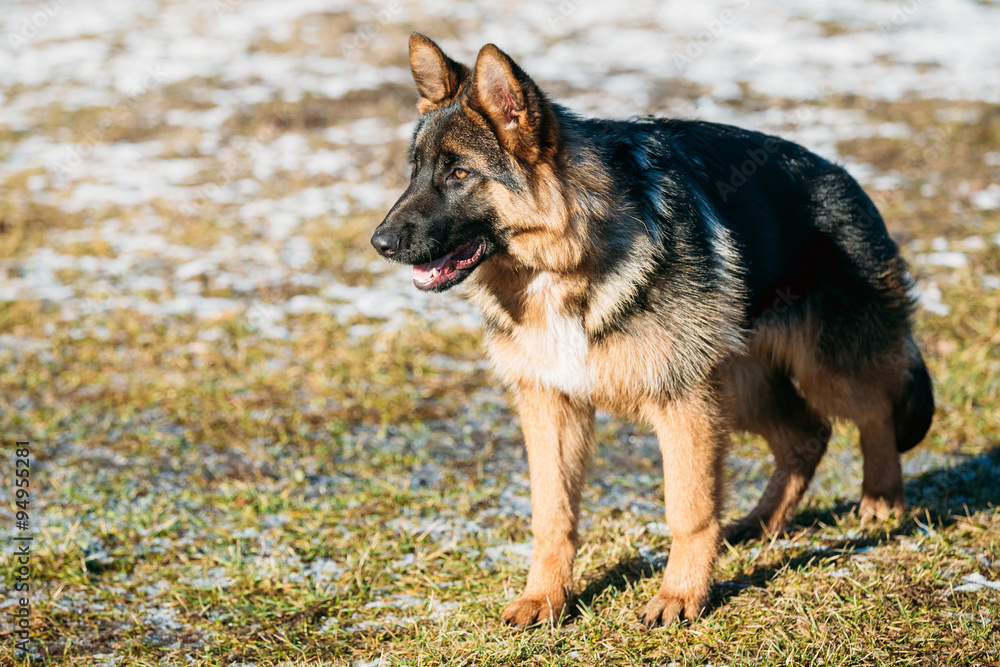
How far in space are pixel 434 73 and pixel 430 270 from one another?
0.90 meters

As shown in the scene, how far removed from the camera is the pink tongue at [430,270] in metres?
3.47

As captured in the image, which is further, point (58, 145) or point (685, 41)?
point (685, 41)

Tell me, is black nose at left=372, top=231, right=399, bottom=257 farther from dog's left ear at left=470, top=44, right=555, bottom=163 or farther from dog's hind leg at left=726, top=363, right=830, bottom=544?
dog's hind leg at left=726, top=363, right=830, bottom=544

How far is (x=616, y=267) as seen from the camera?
138 inches

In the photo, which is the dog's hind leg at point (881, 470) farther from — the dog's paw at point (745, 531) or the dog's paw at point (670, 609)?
the dog's paw at point (670, 609)

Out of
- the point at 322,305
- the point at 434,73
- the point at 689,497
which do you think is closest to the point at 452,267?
the point at 434,73

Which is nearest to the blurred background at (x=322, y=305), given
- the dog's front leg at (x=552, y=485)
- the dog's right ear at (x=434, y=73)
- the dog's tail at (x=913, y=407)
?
the dog's front leg at (x=552, y=485)

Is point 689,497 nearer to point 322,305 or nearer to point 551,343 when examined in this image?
point 551,343

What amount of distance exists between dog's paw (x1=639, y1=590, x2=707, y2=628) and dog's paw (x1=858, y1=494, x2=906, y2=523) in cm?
129

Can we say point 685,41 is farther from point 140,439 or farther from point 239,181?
point 140,439

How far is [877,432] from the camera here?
438 centimetres

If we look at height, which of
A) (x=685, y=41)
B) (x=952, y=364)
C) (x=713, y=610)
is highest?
(x=685, y=41)

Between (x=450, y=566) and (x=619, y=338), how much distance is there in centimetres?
152

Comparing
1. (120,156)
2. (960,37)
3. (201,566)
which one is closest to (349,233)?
(120,156)
